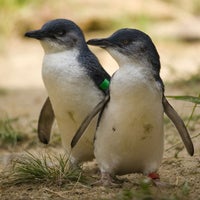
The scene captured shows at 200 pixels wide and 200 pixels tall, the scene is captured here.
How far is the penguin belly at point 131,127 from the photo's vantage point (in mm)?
3832

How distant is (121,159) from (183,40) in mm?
7878

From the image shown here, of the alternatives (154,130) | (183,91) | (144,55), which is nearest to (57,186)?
(154,130)

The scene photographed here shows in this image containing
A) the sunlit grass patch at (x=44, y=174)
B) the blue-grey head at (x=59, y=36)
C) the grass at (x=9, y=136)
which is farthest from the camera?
the grass at (x=9, y=136)

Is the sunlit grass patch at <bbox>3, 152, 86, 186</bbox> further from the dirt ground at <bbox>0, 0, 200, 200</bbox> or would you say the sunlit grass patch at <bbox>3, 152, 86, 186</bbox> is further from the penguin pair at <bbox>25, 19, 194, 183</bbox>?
the penguin pair at <bbox>25, 19, 194, 183</bbox>

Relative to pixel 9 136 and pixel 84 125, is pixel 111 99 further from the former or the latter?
pixel 9 136

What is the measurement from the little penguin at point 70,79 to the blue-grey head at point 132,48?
362 mm

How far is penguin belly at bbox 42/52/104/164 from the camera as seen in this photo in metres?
4.30

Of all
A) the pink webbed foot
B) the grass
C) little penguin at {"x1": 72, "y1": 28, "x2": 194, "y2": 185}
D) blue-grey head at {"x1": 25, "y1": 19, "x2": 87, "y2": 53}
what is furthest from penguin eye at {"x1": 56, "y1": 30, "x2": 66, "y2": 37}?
the grass

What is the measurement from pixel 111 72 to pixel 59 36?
4827 mm

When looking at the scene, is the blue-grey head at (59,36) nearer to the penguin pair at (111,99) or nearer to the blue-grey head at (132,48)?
the penguin pair at (111,99)

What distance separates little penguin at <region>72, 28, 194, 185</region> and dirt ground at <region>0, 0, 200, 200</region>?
0.16 m

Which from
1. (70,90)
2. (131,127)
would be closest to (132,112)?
(131,127)

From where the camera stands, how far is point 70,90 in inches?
169

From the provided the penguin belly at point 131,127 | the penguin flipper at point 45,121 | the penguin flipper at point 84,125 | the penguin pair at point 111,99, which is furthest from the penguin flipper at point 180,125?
the penguin flipper at point 45,121
